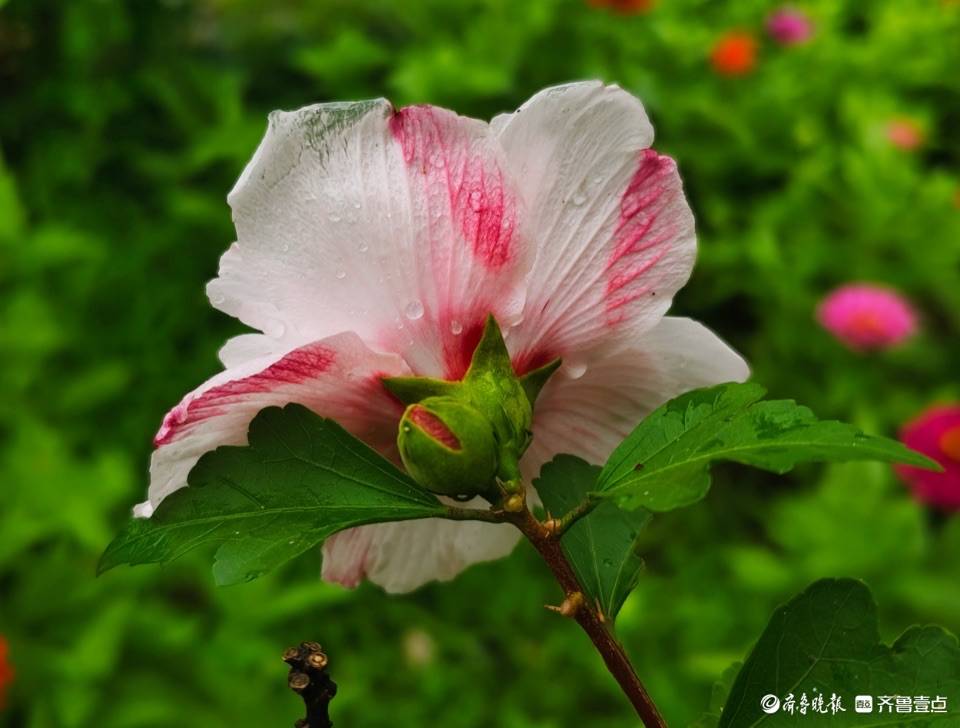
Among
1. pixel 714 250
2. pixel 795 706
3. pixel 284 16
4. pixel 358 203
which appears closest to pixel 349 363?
pixel 358 203

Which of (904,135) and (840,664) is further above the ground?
(840,664)

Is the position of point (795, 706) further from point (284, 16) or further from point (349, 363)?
point (284, 16)

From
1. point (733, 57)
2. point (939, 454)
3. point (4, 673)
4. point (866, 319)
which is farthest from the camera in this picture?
point (733, 57)

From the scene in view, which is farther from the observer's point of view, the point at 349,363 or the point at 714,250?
the point at 714,250

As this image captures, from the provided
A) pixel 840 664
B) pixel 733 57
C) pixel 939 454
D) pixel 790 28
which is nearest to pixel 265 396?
pixel 840 664

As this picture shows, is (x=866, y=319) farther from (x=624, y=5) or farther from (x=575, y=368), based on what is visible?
(x=575, y=368)

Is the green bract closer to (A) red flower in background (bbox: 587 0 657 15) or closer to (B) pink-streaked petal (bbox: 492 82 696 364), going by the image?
(B) pink-streaked petal (bbox: 492 82 696 364)

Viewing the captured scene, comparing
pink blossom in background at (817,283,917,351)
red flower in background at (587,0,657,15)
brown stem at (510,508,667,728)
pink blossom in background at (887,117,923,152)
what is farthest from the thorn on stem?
pink blossom in background at (887,117,923,152)

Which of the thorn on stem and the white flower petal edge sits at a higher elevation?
the thorn on stem
